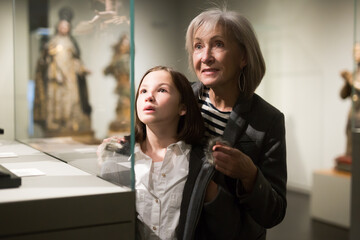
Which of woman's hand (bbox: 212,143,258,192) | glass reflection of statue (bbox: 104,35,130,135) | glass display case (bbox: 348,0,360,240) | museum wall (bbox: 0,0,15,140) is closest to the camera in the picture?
glass reflection of statue (bbox: 104,35,130,135)

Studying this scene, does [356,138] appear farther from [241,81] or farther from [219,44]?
[219,44]

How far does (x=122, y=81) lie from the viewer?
4.15ft

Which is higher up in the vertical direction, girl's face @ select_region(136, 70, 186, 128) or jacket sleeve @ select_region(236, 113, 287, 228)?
girl's face @ select_region(136, 70, 186, 128)

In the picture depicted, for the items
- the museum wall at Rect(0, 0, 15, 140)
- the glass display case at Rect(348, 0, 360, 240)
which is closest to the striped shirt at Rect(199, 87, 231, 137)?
the museum wall at Rect(0, 0, 15, 140)

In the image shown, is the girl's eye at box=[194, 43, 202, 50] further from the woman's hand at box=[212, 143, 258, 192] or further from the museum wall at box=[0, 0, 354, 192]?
the museum wall at box=[0, 0, 354, 192]

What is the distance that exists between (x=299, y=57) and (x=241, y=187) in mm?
4892

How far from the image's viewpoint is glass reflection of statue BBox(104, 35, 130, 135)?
1.17 metres

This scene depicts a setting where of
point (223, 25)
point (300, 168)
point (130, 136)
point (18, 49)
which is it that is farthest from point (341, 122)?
point (130, 136)

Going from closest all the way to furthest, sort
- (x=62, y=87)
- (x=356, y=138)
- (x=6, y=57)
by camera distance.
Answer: (x=62, y=87)
(x=6, y=57)
(x=356, y=138)

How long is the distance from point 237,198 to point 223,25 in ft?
1.89

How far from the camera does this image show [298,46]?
6117 millimetres

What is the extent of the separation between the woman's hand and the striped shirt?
235 millimetres

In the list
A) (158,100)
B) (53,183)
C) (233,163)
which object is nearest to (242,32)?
(158,100)

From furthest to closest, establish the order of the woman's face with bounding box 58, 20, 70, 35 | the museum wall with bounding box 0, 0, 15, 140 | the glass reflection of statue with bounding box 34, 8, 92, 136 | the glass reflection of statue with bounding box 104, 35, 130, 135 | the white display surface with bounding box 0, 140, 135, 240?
the museum wall with bounding box 0, 0, 15, 140 → the woman's face with bounding box 58, 20, 70, 35 → the glass reflection of statue with bounding box 34, 8, 92, 136 → the glass reflection of statue with bounding box 104, 35, 130, 135 → the white display surface with bounding box 0, 140, 135, 240
